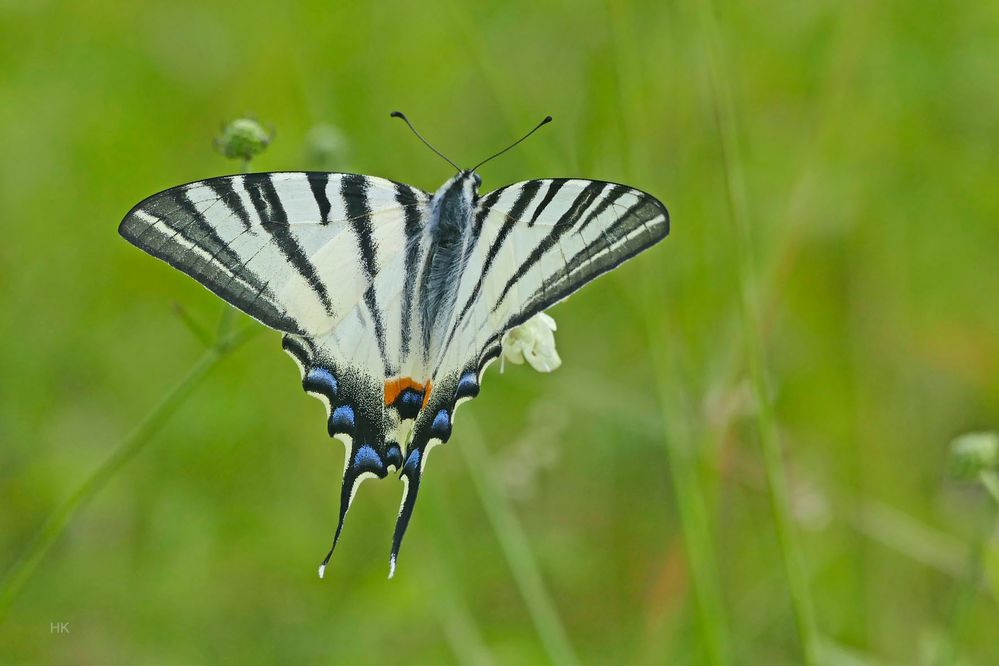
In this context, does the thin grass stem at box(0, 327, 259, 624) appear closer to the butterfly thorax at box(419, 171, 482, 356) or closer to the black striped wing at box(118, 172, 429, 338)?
the black striped wing at box(118, 172, 429, 338)

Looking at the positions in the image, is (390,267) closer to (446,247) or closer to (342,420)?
(446,247)

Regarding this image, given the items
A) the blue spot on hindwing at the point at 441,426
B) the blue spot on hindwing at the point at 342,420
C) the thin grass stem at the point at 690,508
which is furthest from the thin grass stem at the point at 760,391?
the blue spot on hindwing at the point at 342,420

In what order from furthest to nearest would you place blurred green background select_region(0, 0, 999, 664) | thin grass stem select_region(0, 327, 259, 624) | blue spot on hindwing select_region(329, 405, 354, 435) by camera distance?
1. blurred green background select_region(0, 0, 999, 664)
2. blue spot on hindwing select_region(329, 405, 354, 435)
3. thin grass stem select_region(0, 327, 259, 624)

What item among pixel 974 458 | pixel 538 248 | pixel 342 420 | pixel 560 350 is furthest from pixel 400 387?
pixel 560 350

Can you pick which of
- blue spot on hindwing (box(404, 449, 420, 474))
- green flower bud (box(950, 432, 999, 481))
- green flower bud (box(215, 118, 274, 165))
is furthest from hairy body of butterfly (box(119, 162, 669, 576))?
green flower bud (box(950, 432, 999, 481))

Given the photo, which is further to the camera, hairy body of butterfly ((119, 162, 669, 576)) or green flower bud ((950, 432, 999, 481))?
green flower bud ((950, 432, 999, 481))

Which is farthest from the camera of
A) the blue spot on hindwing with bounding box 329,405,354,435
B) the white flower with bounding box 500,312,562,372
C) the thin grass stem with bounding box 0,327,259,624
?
the white flower with bounding box 500,312,562,372

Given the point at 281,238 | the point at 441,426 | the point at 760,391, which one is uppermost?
the point at 281,238

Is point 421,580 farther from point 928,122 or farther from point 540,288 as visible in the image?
point 928,122
